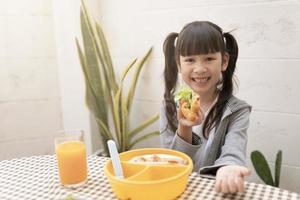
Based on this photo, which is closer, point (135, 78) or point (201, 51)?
point (201, 51)

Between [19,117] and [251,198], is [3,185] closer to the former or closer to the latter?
[251,198]

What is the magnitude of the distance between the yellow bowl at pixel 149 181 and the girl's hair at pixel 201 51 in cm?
39

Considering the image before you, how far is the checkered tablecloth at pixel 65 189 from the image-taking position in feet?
2.53

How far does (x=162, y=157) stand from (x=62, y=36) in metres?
1.24

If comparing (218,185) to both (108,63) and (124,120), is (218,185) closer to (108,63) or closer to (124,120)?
(124,120)

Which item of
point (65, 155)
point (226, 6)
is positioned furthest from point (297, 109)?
point (65, 155)

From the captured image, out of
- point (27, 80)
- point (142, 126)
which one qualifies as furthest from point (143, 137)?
point (27, 80)

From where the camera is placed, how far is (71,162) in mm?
841

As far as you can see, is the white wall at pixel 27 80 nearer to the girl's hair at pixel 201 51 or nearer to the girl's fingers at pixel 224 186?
the girl's hair at pixel 201 51

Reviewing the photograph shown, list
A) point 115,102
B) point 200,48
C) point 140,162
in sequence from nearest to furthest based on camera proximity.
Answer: point 140,162, point 200,48, point 115,102

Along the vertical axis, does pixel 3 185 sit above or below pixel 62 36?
below

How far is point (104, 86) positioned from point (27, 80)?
19.6 inches

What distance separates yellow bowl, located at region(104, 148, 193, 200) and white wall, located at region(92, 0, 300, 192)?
2.64 ft

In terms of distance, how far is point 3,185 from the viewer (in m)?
0.86
